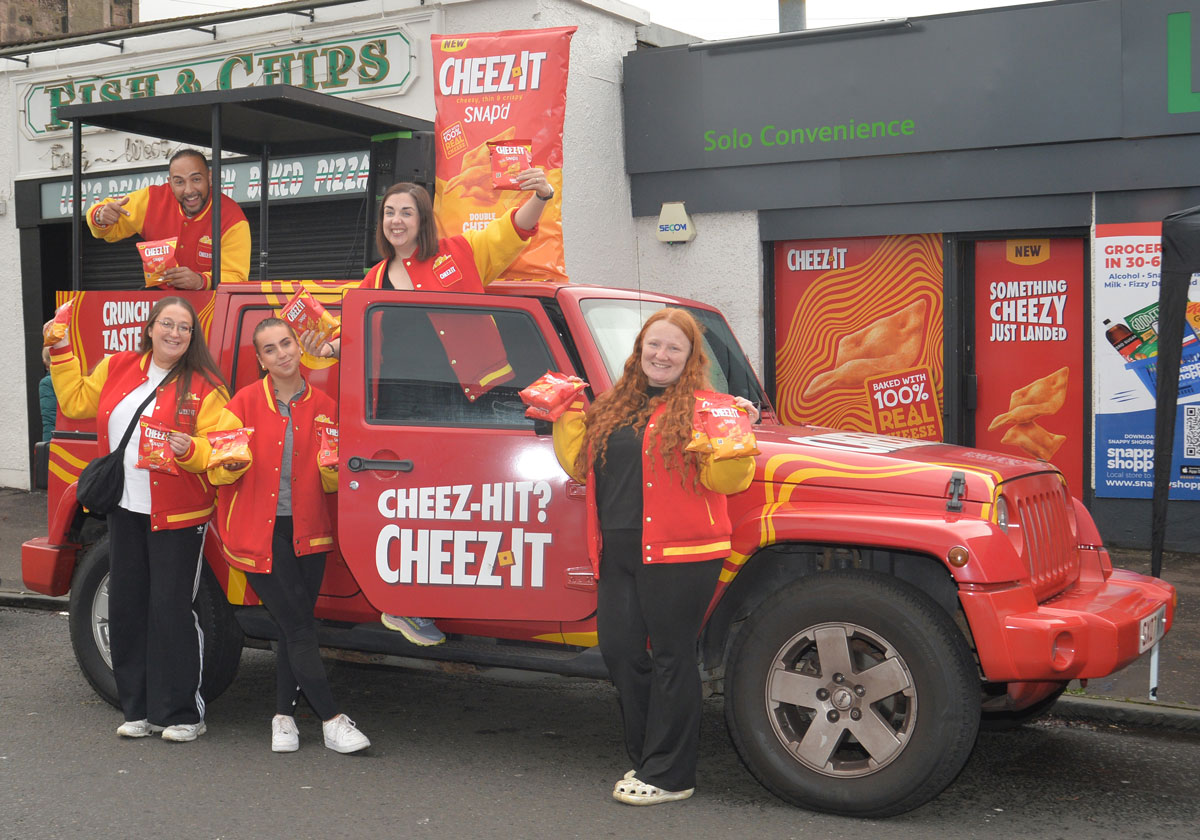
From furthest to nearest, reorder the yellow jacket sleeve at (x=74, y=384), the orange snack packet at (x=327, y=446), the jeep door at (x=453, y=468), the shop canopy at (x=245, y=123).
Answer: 1. the shop canopy at (x=245, y=123)
2. the yellow jacket sleeve at (x=74, y=384)
3. the orange snack packet at (x=327, y=446)
4. the jeep door at (x=453, y=468)

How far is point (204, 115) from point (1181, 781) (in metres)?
5.43

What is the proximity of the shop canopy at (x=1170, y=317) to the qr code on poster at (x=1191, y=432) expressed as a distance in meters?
3.83

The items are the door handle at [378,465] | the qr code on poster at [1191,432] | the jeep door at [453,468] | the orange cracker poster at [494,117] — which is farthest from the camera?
the qr code on poster at [1191,432]

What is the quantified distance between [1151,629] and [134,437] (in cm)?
402

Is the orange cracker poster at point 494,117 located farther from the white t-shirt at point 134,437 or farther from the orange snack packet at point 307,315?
the white t-shirt at point 134,437

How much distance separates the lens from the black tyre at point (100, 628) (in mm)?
5559

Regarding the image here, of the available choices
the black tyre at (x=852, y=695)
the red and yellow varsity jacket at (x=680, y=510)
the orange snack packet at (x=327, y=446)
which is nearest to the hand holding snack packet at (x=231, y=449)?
the orange snack packet at (x=327, y=446)

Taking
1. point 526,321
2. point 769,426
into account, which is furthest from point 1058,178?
point 526,321

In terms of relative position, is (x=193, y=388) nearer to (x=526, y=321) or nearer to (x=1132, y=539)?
(x=526, y=321)

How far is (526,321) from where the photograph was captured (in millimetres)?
4918

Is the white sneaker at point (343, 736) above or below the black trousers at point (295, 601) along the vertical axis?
below

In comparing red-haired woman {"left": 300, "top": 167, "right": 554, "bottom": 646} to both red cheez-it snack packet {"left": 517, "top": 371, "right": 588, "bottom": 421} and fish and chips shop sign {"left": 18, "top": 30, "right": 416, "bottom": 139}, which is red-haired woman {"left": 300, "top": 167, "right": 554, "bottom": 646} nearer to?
red cheez-it snack packet {"left": 517, "top": 371, "right": 588, "bottom": 421}

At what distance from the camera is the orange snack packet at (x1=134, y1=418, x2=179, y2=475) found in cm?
497

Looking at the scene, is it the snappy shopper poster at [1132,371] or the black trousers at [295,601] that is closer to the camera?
the black trousers at [295,601]
